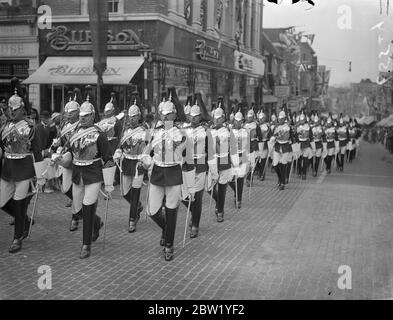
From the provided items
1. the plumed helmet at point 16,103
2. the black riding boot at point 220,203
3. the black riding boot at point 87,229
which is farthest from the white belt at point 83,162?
the black riding boot at point 220,203

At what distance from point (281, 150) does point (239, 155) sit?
118 inches

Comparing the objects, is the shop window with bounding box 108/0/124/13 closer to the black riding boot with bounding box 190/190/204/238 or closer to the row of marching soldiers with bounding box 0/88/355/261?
the row of marching soldiers with bounding box 0/88/355/261

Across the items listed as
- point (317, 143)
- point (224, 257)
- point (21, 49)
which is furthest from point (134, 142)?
point (21, 49)

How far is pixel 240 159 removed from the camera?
12297 mm

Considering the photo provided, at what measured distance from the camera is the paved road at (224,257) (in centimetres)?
629

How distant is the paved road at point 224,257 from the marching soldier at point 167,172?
482 mm

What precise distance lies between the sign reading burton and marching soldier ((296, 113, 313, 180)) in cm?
685

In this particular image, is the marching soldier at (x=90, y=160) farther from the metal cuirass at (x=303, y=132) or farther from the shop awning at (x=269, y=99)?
the shop awning at (x=269, y=99)

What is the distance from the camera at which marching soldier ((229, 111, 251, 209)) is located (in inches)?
461

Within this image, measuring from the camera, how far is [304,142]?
1795cm

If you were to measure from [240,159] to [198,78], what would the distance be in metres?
13.5

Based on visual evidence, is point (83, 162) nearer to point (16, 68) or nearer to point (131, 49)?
point (131, 49)

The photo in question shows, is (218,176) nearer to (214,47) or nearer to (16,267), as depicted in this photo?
(16,267)

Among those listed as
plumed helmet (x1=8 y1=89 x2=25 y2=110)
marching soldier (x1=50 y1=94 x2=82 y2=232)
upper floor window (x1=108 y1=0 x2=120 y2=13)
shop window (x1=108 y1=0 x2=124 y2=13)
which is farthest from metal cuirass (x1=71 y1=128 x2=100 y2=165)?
upper floor window (x1=108 y1=0 x2=120 y2=13)
